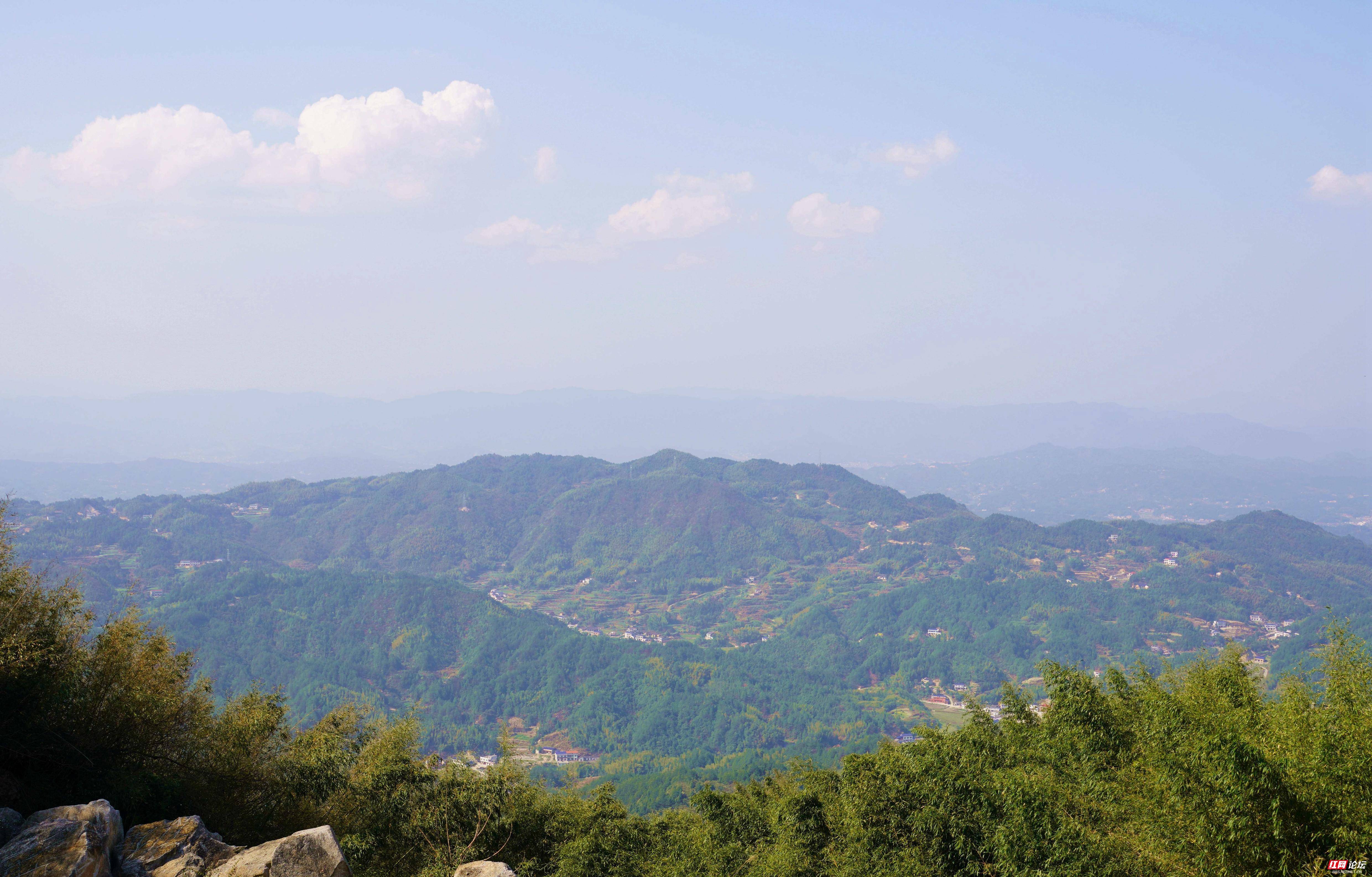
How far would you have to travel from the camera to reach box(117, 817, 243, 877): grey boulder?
9.78 m

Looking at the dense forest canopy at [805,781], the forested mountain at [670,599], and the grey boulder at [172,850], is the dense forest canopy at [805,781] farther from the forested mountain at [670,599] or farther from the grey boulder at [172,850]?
the forested mountain at [670,599]

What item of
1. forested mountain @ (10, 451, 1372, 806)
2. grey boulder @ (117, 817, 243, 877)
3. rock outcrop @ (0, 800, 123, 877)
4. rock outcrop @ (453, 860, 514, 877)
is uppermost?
rock outcrop @ (0, 800, 123, 877)

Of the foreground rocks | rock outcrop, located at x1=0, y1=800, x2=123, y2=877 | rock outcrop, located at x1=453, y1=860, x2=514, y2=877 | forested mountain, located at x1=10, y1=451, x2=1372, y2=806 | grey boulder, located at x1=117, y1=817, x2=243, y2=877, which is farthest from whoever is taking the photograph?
forested mountain, located at x1=10, y1=451, x2=1372, y2=806

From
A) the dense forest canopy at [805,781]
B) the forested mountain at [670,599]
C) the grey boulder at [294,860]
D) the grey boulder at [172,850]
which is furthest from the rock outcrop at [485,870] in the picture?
the forested mountain at [670,599]

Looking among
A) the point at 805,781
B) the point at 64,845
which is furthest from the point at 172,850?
the point at 805,781

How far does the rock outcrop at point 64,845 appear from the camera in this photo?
28.8 feet

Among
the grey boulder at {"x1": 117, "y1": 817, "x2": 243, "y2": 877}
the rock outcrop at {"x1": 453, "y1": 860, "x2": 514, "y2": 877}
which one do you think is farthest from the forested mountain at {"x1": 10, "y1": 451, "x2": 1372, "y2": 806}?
the grey boulder at {"x1": 117, "y1": 817, "x2": 243, "y2": 877}

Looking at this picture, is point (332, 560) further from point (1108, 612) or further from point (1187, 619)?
point (1187, 619)

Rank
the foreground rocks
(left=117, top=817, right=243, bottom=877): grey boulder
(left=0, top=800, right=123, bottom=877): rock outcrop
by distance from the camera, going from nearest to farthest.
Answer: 1. (left=0, top=800, right=123, bottom=877): rock outcrop
2. the foreground rocks
3. (left=117, top=817, right=243, bottom=877): grey boulder

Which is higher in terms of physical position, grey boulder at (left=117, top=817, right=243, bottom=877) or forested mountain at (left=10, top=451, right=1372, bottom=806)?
grey boulder at (left=117, top=817, right=243, bottom=877)

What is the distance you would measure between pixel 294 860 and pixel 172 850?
193 cm

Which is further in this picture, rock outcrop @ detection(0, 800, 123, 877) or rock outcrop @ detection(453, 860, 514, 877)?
rock outcrop @ detection(453, 860, 514, 877)

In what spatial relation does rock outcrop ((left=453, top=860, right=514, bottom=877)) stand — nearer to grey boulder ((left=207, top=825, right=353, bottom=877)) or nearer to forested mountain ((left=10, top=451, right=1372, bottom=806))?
grey boulder ((left=207, top=825, right=353, bottom=877))

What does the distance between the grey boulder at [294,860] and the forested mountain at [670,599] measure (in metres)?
51.4
